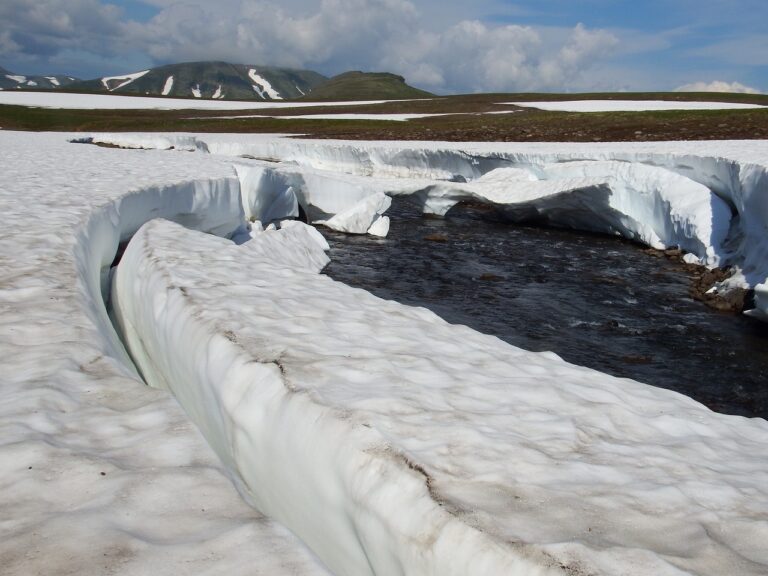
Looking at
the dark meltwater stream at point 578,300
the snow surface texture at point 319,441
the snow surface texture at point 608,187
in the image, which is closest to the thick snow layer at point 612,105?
the snow surface texture at point 608,187

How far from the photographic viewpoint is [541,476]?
2.71 metres

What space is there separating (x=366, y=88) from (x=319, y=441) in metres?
110

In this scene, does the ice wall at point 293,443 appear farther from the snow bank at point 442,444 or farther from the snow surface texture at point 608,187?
the snow surface texture at point 608,187

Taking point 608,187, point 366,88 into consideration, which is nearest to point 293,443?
point 608,187

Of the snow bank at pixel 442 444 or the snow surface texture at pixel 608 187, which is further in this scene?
the snow surface texture at pixel 608 187

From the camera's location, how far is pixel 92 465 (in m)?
2.25

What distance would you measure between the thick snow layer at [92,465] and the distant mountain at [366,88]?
91986mm

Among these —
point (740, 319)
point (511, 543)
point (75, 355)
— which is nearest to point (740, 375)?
point (740, 319)

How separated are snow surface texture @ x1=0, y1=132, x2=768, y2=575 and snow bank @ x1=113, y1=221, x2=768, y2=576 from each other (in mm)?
11

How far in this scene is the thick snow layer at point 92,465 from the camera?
5.85 feet

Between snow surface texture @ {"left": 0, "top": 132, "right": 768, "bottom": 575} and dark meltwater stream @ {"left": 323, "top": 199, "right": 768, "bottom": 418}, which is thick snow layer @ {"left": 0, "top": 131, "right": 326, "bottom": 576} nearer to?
snow surface texture @ {"left": 0, "top": 132, "right": 768, "bottom": 575}

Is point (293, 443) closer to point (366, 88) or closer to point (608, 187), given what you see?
point (608, 187)

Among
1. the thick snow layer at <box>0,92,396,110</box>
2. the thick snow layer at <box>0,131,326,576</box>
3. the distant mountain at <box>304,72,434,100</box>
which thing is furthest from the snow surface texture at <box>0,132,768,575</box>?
the distant mountain at <box>304,72,434,100</box>

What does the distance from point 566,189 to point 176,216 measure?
346 inches
